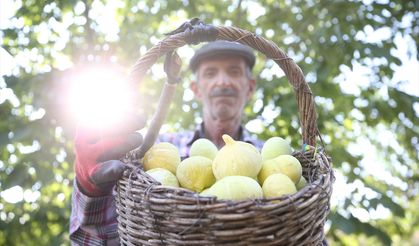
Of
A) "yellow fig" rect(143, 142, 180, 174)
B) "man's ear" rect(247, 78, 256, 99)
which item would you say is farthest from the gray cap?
Answer: "yellow fig" rect(143, 142, 180, 174)

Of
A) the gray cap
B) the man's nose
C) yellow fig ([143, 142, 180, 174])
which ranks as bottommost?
the man's nose

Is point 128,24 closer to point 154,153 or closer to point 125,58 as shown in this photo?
point 125,58

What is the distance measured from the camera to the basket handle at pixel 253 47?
40.8 inches

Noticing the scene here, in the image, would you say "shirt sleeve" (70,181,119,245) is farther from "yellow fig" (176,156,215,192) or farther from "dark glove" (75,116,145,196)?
"yellow fig" (176,156,215,192)

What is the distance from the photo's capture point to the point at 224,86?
2.18m

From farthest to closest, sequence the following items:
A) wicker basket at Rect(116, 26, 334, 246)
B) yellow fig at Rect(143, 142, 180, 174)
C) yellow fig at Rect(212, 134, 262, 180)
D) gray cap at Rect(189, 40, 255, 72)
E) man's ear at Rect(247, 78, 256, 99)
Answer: man's ear at Rect(247, 78, 256, 99) < gray cap at Rect(189, 40, 255, 72) < yellow fig at Rect(143, 142, 180, 174) < yellow fig at Rect(212, 134, 262, 180) < wicker basket at Rect(116, 26, 334, 246)

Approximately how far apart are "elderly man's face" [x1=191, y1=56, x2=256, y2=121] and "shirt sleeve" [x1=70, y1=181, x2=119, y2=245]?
1155mm

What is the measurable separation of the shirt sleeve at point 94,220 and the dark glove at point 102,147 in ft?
0.35

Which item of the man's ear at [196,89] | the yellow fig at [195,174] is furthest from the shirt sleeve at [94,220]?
the man's ear at [196,89]

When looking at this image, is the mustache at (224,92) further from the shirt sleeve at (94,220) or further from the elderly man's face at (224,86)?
the shirt sleeve at (94,220)

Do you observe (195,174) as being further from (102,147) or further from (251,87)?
(251,87)

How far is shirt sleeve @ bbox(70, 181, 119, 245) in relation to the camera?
1089 millimetres

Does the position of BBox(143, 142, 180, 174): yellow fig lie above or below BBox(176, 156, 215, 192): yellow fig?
below

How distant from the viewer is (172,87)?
4.30ft
